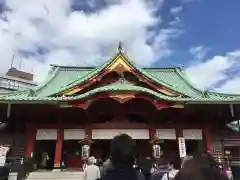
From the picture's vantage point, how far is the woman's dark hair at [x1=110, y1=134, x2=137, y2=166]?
262cm

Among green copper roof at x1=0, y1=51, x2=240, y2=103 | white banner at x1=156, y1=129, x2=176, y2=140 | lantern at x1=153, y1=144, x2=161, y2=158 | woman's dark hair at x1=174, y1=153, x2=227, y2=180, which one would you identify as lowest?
woman's dark hair at x1=174, y1=153, x2=227, y2=180

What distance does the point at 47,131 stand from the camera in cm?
1510

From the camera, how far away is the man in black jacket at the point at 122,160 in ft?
8.33

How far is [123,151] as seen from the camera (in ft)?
8.68

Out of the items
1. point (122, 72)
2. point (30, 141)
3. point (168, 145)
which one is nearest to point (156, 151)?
point (168, 145)

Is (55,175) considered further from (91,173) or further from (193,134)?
(193,134)

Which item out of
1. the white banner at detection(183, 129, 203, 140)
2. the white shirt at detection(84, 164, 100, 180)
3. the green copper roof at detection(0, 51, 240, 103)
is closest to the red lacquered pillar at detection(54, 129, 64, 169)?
the green copper roof at detection(0, 51, 240, 103)

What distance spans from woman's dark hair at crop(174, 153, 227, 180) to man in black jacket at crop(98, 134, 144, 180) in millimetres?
423

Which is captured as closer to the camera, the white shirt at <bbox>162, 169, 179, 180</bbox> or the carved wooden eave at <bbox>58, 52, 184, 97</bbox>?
the white shirt at <bbox>162, 169, 179, 180</bbox>

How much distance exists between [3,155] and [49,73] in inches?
352

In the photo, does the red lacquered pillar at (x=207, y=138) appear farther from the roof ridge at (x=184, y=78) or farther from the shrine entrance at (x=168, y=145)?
the roof ridge at (x=184, y=78)

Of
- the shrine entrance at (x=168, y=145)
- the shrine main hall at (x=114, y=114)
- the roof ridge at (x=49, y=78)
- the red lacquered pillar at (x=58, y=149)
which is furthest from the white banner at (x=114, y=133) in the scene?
the roof ridge at (x=49, y=78)

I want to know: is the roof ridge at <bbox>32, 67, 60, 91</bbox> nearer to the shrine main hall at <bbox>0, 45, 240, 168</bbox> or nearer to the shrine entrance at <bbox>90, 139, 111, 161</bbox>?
the shrine main hall at <bbox>0, 45, 240, 168</bbox>

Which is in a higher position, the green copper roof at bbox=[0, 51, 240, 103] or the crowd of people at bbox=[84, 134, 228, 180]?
the green copper roof at bbox=[0, 51, 240, 103]
